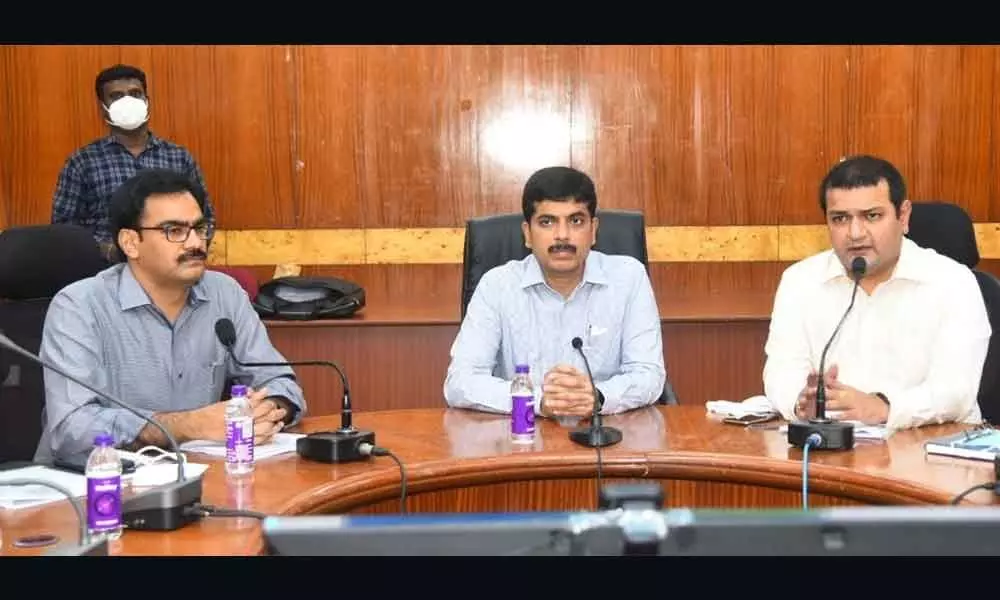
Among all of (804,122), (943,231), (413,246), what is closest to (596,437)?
(943,231)

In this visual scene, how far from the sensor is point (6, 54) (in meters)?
5.45

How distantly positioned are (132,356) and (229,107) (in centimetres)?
295

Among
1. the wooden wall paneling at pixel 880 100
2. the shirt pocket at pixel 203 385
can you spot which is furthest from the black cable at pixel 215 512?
the wooden wall paneling at pixel 880 100

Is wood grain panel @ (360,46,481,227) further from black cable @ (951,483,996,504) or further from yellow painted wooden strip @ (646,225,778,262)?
black cable @ (951,483,996,504)

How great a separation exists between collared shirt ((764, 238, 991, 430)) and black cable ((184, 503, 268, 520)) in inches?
51.6

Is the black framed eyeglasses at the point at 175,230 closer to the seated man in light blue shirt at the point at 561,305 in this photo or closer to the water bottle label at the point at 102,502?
the seated man in light blue shirt at the point at 561,305

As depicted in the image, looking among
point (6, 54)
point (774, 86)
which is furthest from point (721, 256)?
point (6, 54)

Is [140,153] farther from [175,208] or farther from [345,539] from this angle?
[345,539]

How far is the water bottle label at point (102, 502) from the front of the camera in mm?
1837

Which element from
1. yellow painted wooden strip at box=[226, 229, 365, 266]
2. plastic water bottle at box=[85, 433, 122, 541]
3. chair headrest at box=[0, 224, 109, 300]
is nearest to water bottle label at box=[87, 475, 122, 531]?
plastic water bottle at box=[85, 433, 122, 541]

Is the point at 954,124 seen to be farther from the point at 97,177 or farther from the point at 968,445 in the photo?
the point at 97,177

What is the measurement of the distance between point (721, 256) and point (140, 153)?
8.31 ft

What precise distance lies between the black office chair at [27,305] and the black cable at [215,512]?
1.06 meters

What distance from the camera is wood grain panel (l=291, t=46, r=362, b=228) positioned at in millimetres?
5473
